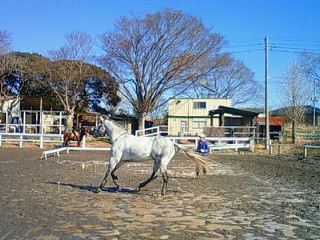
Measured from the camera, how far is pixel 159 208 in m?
6.58

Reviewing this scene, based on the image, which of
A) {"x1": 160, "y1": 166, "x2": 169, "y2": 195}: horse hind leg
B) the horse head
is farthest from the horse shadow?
the horse head

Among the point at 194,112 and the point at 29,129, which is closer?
the point at 29,129

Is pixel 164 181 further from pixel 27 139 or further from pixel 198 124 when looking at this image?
pixel 198 124

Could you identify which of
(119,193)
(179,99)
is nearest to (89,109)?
(179,99)

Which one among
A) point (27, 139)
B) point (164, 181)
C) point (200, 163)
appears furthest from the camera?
point (27, 139)

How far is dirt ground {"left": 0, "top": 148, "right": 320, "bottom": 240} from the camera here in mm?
5012

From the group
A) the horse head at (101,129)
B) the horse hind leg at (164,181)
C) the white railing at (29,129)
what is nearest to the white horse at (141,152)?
the horse hind leg at (164,181)

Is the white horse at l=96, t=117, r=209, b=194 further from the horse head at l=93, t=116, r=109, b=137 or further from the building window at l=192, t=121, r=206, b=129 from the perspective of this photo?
the building window at l=192, t=121, r=206, b=129

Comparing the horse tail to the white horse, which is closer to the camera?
the white horse

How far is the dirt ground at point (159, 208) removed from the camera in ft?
16.4

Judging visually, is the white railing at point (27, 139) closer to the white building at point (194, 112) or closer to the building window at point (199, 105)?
the white building at point (194, 112)

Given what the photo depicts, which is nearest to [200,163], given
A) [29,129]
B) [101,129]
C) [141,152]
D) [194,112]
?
Answer: [141,152]

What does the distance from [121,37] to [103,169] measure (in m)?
22.1

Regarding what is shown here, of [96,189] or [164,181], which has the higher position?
[164,181]
